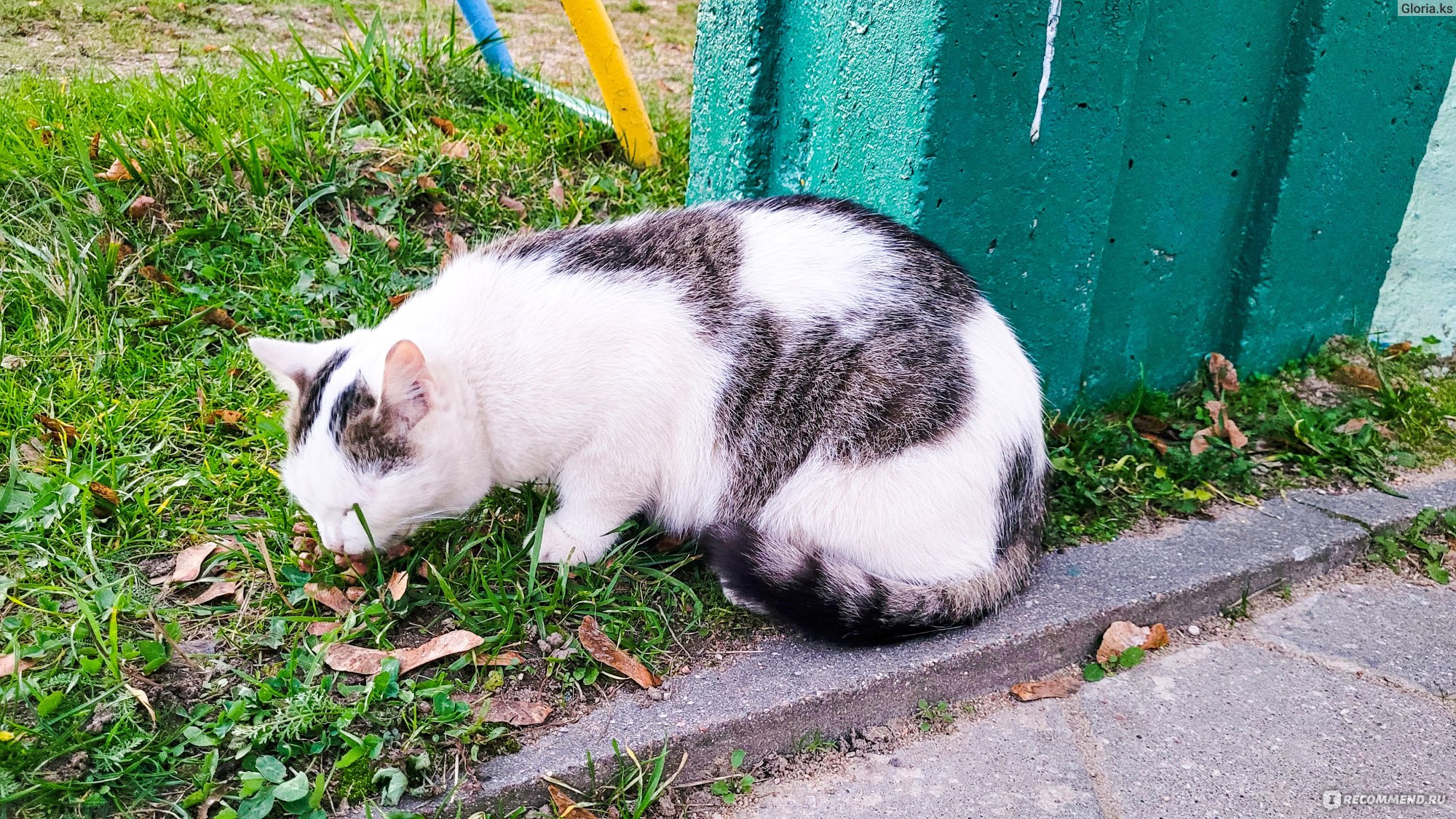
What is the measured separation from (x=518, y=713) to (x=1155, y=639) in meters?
1.63

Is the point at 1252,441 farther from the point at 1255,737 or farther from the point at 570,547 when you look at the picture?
the point at 570,547

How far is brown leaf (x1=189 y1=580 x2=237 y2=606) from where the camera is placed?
87.1 inches

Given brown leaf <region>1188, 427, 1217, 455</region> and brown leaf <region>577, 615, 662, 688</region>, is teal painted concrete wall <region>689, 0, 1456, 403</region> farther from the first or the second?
brown leaf <region>577, 615, 662, 688</region>

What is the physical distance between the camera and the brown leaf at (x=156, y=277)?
10.2 ft

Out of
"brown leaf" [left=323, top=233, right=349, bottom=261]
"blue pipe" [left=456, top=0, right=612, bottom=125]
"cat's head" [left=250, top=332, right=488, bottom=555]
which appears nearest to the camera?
"cat's head" [left=250, top=332, right=488, bottom=555]

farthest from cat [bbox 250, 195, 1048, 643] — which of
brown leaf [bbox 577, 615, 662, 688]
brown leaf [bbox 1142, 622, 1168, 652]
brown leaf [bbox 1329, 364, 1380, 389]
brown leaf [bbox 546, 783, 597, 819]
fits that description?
brown leaf [bbox 1329, 364, 1380, 389]

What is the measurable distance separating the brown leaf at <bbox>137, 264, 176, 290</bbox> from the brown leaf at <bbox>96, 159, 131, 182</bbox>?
37 centimetres

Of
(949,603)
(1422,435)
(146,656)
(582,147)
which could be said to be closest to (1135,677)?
(949,603)

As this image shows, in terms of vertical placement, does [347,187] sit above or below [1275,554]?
above

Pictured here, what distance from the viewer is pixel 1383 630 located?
2.58 meters

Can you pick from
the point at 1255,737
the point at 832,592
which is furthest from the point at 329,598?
the point at 1255,737

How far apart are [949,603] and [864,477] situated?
1.20 ft

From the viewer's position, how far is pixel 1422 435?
3.26 meters

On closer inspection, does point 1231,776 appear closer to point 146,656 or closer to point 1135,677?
point 1135,677
